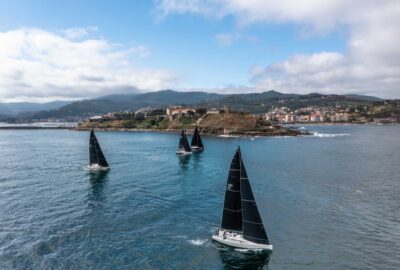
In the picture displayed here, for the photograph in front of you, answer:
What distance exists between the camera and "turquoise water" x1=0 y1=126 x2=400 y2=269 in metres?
37.3

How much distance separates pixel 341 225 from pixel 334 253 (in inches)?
363

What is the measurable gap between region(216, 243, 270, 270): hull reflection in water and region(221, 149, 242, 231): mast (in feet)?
8.32

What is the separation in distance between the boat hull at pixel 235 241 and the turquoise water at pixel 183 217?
0.82 meters

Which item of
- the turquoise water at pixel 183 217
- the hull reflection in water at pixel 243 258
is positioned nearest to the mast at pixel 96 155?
the turquoise water at pixel 183 217

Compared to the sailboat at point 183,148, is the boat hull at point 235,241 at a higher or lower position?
lower

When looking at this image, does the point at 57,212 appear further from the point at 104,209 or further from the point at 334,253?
the point at 334,253

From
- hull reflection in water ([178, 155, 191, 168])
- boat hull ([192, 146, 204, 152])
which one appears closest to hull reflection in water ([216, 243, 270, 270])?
hull reflection in water ([178, 155, 191, 168])

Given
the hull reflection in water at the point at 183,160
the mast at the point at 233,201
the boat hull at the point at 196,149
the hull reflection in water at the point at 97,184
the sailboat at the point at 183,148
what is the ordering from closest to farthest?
the mast at the point at 233,201, the hull reflection in water at the point at 97,184, the hull reflection in water at the point at 183,160, the sailboat at the point at 183,148, the boat hull at the point at 196,149

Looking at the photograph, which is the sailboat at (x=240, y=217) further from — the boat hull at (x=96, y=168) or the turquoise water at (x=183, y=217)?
the boat hull at (x=96, y=168)

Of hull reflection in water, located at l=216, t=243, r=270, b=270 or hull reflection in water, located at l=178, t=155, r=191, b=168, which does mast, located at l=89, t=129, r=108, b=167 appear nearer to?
hull reflection in water, located at l=178, t=155, r=191, b=168

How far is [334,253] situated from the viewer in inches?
1524

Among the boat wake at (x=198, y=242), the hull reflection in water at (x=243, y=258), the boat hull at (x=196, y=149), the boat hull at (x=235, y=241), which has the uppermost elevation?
the boat hull at (x=196, y=149)

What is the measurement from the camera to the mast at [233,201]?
3888 centimetres

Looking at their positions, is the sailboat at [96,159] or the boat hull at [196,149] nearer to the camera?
the sailboat at [96,159]
